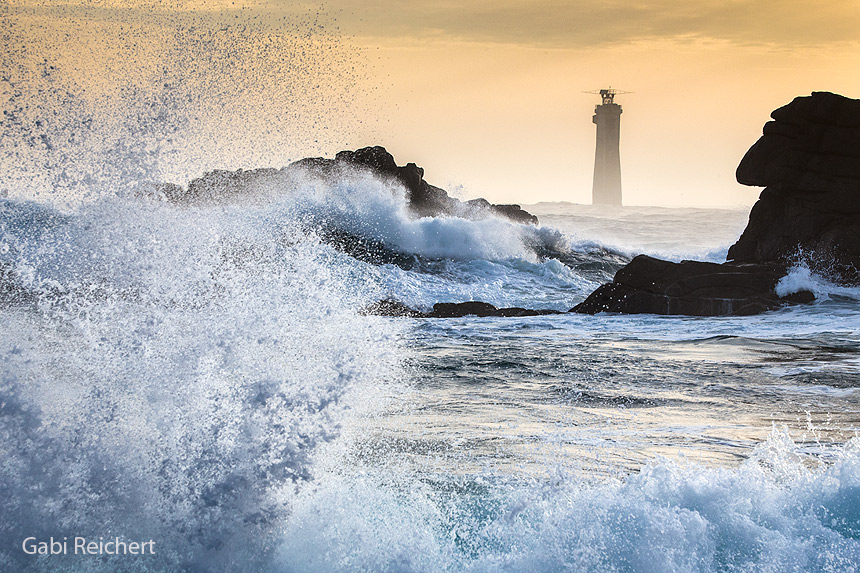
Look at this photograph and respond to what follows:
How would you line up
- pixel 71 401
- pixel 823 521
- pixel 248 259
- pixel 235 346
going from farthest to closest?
1. pixel 248 259
2. pixel 235 346
3. pixel 71 401
4. pixel 823 521

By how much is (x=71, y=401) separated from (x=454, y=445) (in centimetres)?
227

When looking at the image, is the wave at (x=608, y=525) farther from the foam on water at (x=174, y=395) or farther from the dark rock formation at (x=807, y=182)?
the dark rock formation at (x=807, y=182)

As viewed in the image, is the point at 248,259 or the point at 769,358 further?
the point at 769,358

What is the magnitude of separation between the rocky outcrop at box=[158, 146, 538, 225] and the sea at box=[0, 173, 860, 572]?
16.9m

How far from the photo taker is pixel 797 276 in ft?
51.2

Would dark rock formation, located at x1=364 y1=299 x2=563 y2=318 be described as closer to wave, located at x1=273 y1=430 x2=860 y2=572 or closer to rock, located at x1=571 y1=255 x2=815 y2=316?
rock, located at x1=571 y1=255 x2=815 y2=316

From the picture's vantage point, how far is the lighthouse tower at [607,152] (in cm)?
10038

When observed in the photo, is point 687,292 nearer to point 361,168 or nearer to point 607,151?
point 361,168

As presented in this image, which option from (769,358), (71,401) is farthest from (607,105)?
(71,401)

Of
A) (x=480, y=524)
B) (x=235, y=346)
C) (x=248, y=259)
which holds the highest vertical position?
(x=248, y=259)

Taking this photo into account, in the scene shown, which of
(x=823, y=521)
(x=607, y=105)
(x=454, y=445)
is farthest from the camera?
(x=607, y=105)

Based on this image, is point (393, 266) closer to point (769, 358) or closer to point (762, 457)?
point (769, 358)

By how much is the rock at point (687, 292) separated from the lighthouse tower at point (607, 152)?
286 ft

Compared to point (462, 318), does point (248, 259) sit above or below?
above
